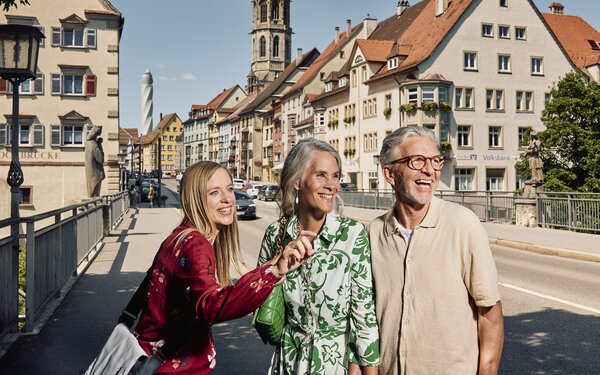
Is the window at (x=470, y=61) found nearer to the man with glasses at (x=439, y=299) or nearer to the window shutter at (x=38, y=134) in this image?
the window shutter at (x=38, y=134)

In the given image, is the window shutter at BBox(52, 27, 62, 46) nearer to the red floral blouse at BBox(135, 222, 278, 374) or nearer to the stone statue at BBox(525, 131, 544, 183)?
the stone statue at BBox(525, 131, 544, 183)

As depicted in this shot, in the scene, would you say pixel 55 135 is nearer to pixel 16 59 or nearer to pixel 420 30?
pixel 420 30

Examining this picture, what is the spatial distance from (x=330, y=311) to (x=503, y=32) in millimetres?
49944

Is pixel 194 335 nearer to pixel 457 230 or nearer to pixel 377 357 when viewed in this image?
pixel 377 357

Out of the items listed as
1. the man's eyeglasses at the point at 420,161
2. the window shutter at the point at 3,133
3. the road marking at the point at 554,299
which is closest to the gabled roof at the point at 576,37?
the window shutter at the point at 3,133

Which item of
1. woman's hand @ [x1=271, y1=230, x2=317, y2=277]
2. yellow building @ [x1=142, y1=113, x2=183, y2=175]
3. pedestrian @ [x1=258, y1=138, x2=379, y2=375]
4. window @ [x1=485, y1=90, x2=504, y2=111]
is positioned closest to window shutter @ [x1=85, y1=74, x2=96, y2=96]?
window @ [x1=485, y1=90, x2=504, y2=111]

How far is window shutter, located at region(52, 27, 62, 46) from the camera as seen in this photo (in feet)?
131

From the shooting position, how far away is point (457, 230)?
2650 mm

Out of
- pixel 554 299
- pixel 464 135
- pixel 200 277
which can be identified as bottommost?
pixel 554 299

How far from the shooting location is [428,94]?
46.0m

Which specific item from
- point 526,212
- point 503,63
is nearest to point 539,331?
point 526,212

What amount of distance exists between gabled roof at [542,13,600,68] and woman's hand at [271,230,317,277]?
57.6 metres

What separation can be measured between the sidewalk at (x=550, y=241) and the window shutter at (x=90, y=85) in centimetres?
2810

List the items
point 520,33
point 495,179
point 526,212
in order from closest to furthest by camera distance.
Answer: point 526,212, point 495,179, point 520,33
